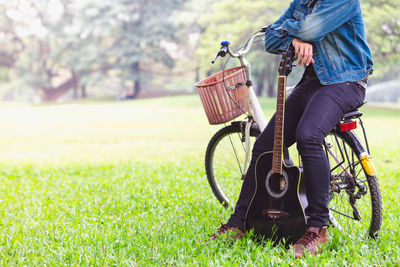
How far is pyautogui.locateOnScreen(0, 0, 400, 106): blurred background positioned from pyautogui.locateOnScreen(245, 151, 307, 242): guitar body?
25.6m

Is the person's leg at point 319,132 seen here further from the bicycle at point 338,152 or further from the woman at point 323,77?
the bicycle at point 338,152

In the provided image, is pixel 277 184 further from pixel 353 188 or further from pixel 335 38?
pixel 335 38

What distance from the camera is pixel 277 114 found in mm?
2686

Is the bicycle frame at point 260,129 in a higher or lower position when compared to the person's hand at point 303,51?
lower

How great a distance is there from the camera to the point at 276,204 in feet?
9.02

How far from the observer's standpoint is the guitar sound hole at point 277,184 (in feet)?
8.96

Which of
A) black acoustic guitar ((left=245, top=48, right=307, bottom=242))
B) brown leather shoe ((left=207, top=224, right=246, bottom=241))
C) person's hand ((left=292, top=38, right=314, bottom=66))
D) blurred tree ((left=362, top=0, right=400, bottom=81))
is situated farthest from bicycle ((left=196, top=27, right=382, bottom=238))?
blurred tree ((left=362, top=0, right=400, bottom=81))

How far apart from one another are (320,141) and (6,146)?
899cm

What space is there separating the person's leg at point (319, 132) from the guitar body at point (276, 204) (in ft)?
0.33

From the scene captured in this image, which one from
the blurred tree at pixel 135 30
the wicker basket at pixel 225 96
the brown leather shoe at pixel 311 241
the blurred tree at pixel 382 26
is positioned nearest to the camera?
the brown leather shoe at pixel 311 241

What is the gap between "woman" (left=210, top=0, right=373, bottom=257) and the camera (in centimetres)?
245

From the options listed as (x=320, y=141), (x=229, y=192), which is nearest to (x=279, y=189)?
(x=320, y=141)

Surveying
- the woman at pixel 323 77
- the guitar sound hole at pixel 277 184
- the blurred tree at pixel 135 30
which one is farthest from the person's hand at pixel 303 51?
the blurred tree at pixel 135 30

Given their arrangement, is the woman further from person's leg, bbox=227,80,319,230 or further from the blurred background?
the blurred background
